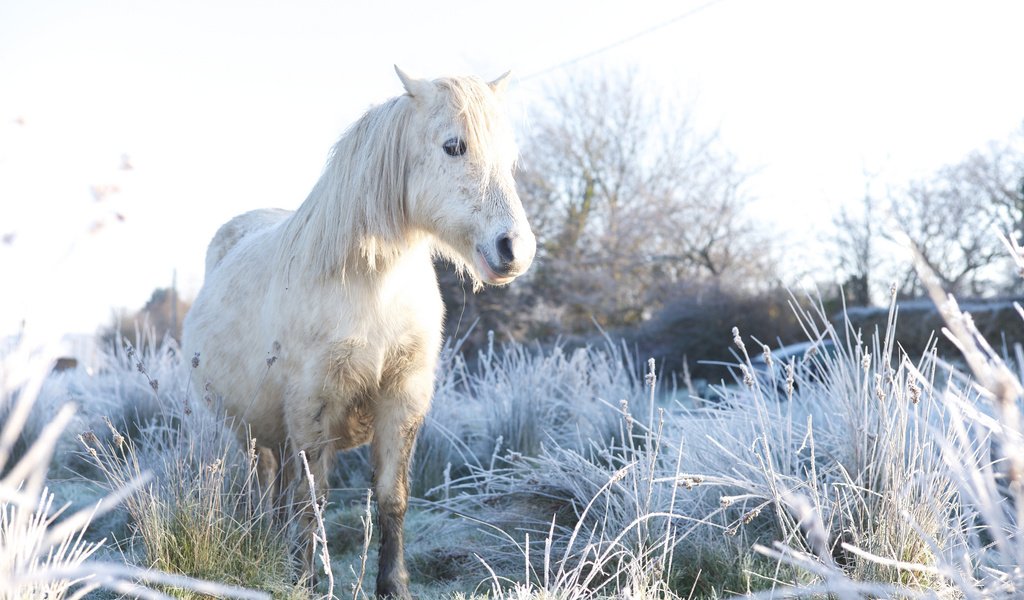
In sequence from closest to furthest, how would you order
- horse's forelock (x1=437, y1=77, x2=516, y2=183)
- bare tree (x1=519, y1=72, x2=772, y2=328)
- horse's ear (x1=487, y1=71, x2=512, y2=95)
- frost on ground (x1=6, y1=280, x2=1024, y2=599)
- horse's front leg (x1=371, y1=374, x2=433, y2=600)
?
frost on ground (x1=6, y1=280, x2=1024, y2=599) → horse's forelock (x1=437, y1=77, x2=516, y2=183) → horse's front leg (x1=371, y1=374, x2=433, y2=600) → horse's ear (x1=487, y1=71, x2=512, y2=95) → bare tree (x1=519, y1=72, x2=772, y2=328)

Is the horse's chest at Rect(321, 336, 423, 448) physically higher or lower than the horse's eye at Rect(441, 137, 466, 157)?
lower

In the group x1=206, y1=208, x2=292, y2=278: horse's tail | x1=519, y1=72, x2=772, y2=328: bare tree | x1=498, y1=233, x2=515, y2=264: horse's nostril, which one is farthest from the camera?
x1=519, y1=72, x2=772, y2=328: bare tree

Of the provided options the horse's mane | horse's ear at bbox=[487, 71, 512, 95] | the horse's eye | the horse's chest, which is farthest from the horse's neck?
horse's ear at bbox=[487, 71, 512, 95]

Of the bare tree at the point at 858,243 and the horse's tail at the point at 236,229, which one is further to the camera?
the bare tree at the point at 858,243

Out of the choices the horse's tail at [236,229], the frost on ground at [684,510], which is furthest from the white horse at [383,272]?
the horse's tail at [236,229]

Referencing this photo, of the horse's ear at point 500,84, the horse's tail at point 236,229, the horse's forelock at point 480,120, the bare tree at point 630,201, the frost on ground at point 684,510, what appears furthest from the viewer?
the bare tree at point 630,201

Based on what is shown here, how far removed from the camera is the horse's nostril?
8.77 feet

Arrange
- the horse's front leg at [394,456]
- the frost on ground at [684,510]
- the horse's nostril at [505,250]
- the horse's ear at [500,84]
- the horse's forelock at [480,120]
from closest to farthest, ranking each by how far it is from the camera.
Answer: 1. the frost on ground at [684,510]
2. the horse's nostril at [505,250]
3. the horse's forelock at [480,120]
4. the horse's front leg at [394,456]
5. the horse's ear at [500,84]

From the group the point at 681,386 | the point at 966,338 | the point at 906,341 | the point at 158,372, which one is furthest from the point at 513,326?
the point at 966,338

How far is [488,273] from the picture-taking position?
273 cm

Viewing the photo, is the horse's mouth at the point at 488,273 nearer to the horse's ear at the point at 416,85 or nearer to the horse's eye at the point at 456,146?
the horse's eye at the point at 456,146

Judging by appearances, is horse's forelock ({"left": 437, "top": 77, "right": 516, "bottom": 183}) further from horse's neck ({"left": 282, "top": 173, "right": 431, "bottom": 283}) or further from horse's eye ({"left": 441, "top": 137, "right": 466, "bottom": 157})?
horse's neck ({"left": 282, "top": 173, "right": 431, "bottom": 283})

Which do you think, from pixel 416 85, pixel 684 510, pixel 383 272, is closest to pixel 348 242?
pixel 383 272

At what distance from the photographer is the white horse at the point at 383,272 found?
2.91 m
